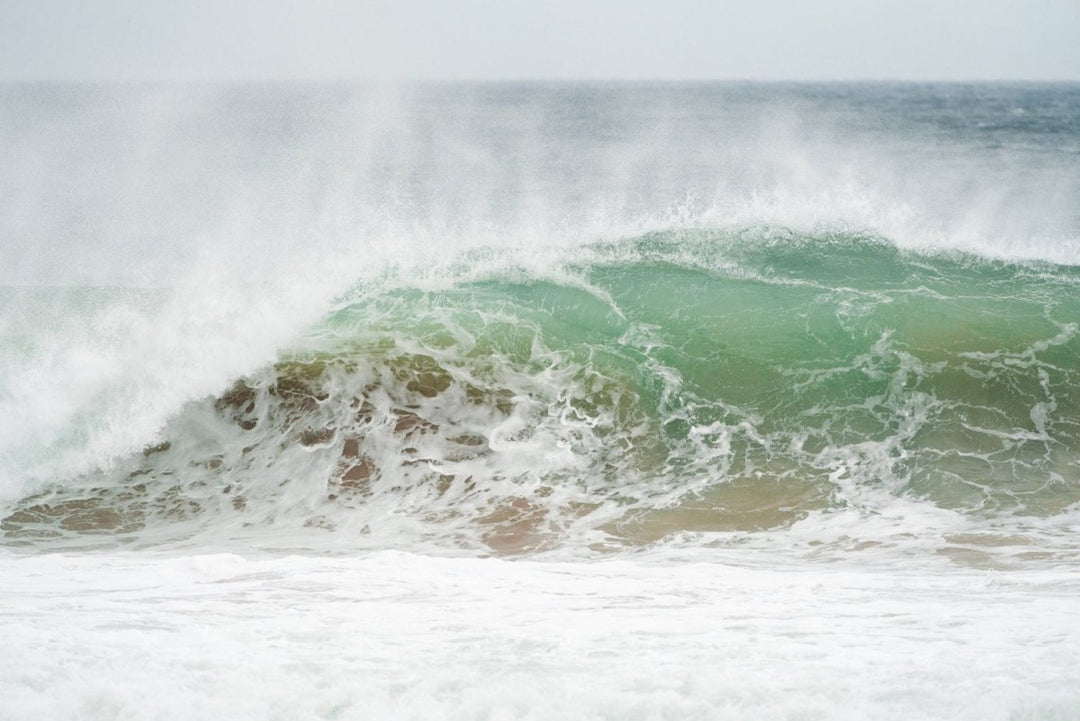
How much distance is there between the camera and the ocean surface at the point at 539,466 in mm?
3602

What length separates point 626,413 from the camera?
8.14 meters

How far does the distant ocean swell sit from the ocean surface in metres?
0.04

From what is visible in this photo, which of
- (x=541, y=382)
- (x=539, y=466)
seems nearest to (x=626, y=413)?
(x=541, y=382)

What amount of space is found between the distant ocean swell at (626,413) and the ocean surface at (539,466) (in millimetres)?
38

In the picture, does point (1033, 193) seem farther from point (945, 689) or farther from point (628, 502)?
point (945, 689)

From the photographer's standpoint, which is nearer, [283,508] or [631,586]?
[631,586]

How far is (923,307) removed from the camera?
9828mm

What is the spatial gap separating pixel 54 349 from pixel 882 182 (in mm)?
18965

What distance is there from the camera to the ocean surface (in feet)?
11.8

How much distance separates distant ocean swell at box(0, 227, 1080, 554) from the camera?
6715 millimetres

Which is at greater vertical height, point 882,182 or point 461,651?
point 882,182

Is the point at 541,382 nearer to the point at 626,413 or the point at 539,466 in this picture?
the point at 626,413

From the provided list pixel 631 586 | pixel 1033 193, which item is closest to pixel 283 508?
pixel 631 586

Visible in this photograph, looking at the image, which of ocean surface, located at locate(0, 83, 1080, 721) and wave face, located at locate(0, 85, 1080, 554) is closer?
ocean surface, located at locate(0, 83, 1080, 721)
